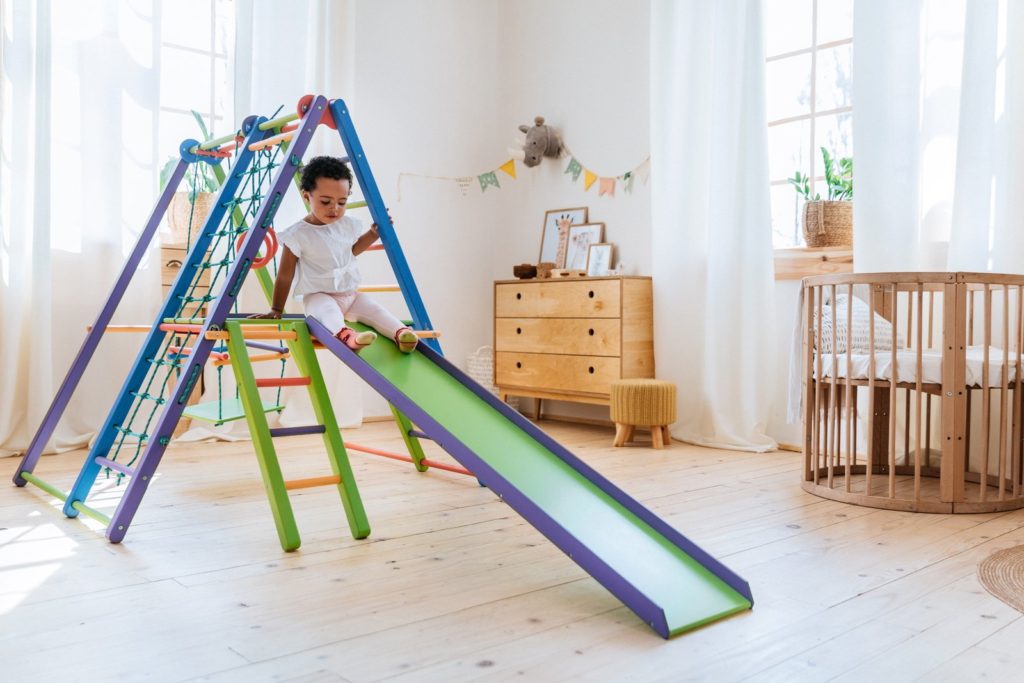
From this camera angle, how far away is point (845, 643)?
4.77 ft

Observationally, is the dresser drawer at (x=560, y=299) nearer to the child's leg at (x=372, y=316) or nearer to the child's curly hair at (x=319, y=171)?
the child's leg at (x=372, y=316)

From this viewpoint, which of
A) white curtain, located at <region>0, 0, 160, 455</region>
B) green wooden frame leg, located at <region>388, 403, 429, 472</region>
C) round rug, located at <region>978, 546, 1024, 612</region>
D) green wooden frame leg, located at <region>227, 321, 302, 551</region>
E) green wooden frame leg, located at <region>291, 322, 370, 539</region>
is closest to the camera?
round rug, located at <region>978, 546, 1024, 612</region>

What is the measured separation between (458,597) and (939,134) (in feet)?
7.86

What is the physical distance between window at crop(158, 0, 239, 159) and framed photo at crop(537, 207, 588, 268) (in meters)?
1.63

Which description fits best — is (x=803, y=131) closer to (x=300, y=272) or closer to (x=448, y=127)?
(x=448, y=127)

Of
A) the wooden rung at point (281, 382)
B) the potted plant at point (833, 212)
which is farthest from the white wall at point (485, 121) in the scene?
the wooden rung at point (281, 382)

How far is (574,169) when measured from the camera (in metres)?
4.45

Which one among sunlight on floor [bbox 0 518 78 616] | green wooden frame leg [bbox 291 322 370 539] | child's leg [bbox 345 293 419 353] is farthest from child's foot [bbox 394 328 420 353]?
sunlight on floor [bbox 0 518 78 616]

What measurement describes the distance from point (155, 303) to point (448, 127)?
186 cm

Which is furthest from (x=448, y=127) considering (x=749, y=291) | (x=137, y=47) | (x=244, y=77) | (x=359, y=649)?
(x=359, y=649)

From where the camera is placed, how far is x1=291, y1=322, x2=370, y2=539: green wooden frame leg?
2.13m

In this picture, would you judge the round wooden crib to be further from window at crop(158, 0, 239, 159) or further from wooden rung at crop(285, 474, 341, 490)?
window at crop(158, 0, 239, 159)

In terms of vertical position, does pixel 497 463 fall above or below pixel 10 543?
above

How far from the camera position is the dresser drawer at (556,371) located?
383 cm
